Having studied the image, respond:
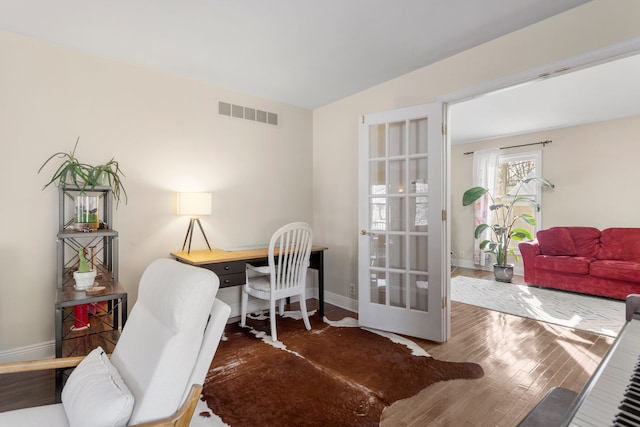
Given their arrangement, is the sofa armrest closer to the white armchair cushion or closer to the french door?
the french door

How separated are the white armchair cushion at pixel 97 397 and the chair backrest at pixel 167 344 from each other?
54mm

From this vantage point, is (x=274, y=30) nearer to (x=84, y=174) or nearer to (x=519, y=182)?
(x=84, y=174)

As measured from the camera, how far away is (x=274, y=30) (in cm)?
229

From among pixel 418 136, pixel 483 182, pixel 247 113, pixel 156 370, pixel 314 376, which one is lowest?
pixel 314 376

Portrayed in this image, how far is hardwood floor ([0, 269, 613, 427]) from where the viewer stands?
1.78m

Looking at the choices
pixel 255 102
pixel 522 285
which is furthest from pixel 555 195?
pixel 255 102

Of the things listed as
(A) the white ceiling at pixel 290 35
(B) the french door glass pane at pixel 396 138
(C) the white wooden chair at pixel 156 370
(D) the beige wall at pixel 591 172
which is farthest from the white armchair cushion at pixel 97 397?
(D) the beige wall at pixel 591 172

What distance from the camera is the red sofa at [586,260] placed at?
3984 millimetres

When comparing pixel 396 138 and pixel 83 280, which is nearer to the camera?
pixel 83 280

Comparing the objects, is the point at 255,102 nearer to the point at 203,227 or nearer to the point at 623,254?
the point at 203,227

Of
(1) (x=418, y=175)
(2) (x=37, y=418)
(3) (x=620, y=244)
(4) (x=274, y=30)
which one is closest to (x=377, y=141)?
(1) (x=418, y=175)

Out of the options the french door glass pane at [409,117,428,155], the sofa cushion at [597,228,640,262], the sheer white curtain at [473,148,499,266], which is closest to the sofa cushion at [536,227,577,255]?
the sofa cushion at [597,228,640,262]

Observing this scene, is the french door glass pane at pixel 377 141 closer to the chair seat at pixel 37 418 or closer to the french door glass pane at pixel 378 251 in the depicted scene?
the french door glass pane at pixel 378 251

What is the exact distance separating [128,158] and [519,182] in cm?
610
